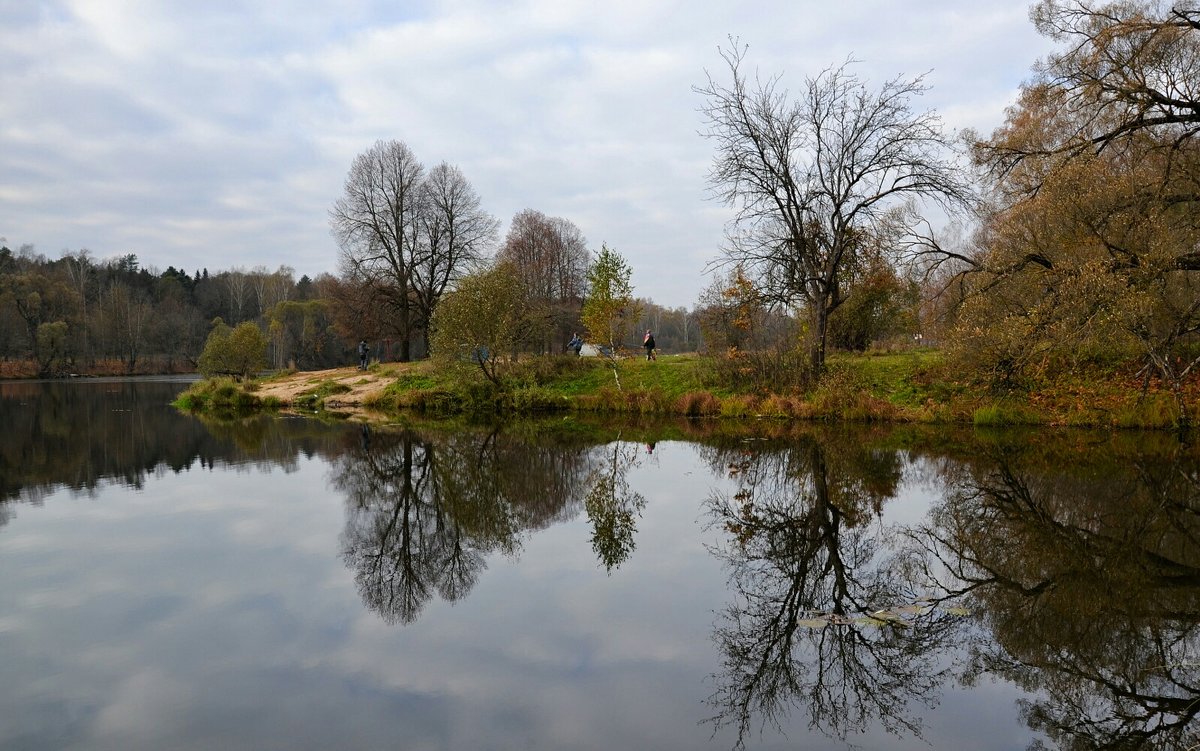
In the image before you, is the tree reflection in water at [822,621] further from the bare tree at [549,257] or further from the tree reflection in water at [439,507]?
the bare tree at [549,257]

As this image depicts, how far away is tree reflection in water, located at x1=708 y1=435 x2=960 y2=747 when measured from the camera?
16.8 ft

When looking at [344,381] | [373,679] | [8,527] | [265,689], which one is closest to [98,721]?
[265,689]

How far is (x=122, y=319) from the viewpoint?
72.9 meters

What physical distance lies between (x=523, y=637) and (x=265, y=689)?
78.9 inches

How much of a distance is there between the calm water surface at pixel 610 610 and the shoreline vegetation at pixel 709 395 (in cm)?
705

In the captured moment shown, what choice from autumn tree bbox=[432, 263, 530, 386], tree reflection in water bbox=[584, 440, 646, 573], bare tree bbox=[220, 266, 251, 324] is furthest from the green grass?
bare tree bbox=[220, 266, 251, 324]

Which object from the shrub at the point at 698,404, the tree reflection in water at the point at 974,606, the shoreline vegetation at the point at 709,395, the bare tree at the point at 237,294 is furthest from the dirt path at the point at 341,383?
the bare tree at the point at 237,294

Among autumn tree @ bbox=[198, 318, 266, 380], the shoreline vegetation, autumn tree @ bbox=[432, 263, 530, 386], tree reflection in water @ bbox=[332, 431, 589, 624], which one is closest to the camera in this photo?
tree reflection in water @ bbox=[332, 431, 589, 624]

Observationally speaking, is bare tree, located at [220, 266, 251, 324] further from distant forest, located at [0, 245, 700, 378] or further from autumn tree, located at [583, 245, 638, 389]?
autumn tree, located at [583, 245, 638, 389]

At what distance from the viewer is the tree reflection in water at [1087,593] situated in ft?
16.0

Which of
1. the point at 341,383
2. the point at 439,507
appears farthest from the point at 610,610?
the point at 341,383

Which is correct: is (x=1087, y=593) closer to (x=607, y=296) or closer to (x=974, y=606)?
(x=974, y=606)

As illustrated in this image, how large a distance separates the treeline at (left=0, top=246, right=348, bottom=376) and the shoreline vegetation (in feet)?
72.6

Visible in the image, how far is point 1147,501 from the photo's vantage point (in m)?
10.5
